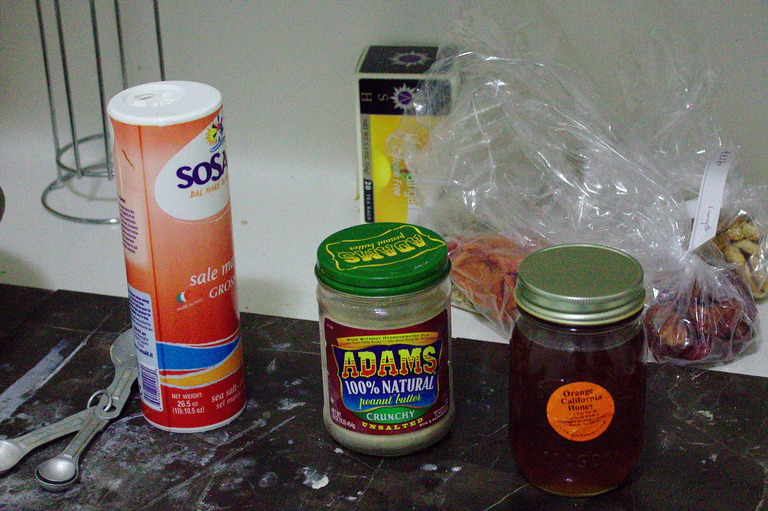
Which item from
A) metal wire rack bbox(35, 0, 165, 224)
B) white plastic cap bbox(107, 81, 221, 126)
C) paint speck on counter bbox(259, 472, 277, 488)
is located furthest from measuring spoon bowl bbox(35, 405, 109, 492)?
metal wire rack bbox(35, 0, 165, 224)

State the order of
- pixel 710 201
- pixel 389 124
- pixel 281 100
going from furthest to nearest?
1. pixel 281 100
2. pixel 389 124
3. pixel 710 201

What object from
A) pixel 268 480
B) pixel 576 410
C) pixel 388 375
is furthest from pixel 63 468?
pixel 576 410

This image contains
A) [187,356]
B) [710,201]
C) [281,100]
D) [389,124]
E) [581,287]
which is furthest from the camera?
[281,100]

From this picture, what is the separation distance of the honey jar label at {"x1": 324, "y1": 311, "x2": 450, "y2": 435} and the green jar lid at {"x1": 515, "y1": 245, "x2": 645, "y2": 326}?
0.28ft

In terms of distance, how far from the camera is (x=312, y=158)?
4.01 feet

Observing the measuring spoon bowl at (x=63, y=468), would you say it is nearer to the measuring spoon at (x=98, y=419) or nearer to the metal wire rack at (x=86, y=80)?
the measuring spoon at (x=98, y=419)

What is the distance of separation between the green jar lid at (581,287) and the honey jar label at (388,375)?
0.09 metres

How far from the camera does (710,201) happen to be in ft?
2.76

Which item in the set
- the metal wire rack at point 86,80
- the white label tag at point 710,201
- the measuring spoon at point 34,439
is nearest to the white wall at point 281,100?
the metal wire rack at point 86,80

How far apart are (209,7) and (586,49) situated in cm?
48

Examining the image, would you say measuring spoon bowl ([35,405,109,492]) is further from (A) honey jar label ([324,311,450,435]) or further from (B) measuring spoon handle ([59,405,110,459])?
(A) honey jar label ([324,311,450,435])

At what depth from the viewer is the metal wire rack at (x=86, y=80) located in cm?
A: 117

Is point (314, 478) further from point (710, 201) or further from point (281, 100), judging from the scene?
point (281, 100)

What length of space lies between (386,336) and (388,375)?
31 millimetres
